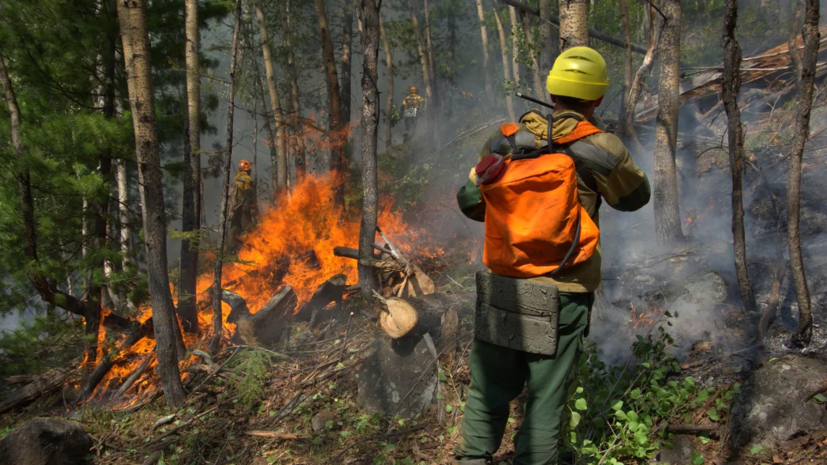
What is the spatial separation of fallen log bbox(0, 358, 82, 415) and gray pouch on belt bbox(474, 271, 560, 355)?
6.83 m

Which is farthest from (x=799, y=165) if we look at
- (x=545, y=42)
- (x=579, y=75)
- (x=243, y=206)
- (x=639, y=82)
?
(x=243, y=206)

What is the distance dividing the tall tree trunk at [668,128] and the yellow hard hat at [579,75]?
446cm

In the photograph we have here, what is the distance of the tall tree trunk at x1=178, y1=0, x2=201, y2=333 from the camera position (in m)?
7.35

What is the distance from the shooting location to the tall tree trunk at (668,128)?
6.34 meters

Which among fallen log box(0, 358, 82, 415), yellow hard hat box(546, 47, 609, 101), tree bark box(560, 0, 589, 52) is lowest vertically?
fallen log box(0, 358, 82, 415)

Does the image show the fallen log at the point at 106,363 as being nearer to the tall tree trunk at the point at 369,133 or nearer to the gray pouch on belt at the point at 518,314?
the tall tree trunk at the point at 369,133

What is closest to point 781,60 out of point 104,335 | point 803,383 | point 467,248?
point 467,248

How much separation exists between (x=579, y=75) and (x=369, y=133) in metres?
4.19

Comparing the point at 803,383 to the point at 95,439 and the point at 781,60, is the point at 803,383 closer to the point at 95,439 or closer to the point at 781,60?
the point at 95,439

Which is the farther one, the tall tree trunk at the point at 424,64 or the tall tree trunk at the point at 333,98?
the tall tree trunk at the point at 424,64

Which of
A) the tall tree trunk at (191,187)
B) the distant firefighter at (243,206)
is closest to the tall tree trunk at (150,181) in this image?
the tall tree trunk at (191,187)

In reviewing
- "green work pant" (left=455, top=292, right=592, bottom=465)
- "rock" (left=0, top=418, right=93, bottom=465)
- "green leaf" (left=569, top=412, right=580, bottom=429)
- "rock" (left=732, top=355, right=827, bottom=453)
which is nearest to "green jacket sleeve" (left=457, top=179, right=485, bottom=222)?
"green work pant" (left=455, top=292, right=592, bottom=465)

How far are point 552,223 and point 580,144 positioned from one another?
46cm

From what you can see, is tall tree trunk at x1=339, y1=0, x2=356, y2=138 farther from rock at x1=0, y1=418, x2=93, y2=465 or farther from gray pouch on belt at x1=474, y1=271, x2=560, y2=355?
gray pouch on belt at x1=474, y1=271, x2=560, y2=355
